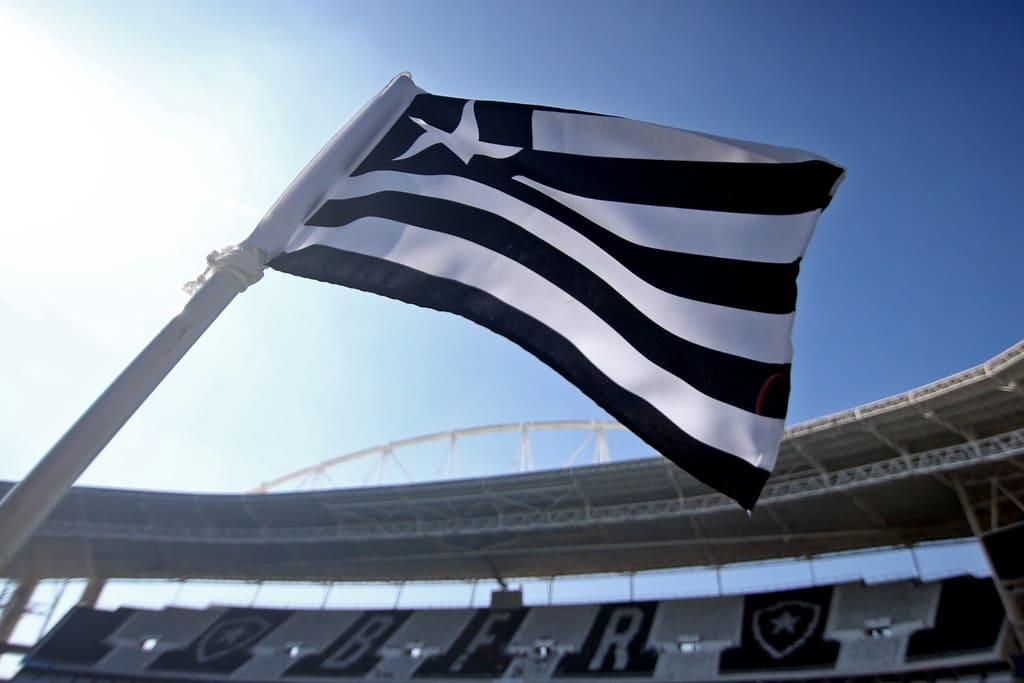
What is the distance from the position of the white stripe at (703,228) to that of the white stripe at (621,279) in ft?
0.70

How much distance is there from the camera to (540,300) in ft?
14.4

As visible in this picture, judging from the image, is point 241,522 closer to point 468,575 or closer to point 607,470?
point 468,575

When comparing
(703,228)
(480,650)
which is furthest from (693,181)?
(480,650)

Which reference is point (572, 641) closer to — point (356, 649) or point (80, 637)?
point (356, 649)

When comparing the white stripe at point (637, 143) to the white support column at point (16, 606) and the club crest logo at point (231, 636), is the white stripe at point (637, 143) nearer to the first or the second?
the club crest logo at point (231, 636)

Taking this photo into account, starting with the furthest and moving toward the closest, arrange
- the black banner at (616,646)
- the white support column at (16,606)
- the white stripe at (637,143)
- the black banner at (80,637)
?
the white support column at (16,606), the black banner at (80,637), the black banner at (616,646), the white stripe at (637,143)

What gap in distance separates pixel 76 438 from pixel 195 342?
72cm

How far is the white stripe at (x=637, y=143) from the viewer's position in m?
4.35

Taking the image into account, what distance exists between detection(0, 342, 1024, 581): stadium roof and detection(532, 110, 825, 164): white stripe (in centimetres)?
1918

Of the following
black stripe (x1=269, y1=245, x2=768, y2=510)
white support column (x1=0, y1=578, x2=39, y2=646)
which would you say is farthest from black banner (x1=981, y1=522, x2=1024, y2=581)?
white support column (x1=0, y1=578, x2=39, y2=646)

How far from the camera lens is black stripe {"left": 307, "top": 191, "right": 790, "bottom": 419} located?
12.3 feet

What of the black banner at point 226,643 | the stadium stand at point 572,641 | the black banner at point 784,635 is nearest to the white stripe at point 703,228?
the stadium stand at point 572,641

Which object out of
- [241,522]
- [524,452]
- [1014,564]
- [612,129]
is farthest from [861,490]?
[241,522]

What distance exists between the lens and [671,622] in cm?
2762
